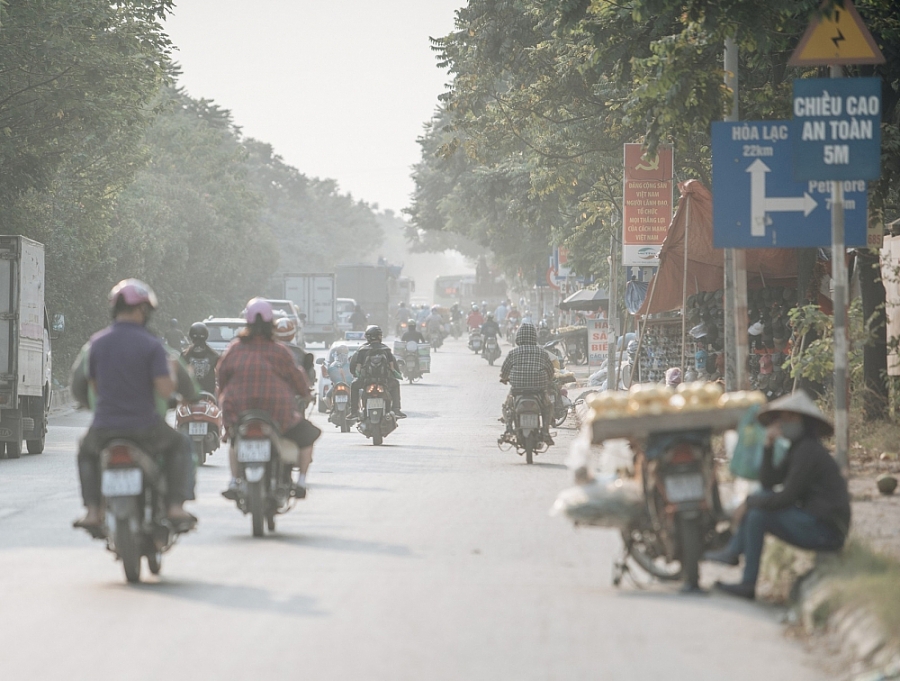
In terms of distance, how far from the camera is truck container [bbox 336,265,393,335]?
88250mm

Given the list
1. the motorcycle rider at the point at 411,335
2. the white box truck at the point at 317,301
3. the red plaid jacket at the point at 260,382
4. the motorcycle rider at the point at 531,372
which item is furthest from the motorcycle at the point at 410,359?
the red plaid jacket at the point at 260,382

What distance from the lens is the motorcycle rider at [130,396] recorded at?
28.8 ft

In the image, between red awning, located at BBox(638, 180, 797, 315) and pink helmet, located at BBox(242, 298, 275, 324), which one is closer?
pink helmet, located at BBox(242, 298, 275, 324)

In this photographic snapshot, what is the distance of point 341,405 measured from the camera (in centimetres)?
2753

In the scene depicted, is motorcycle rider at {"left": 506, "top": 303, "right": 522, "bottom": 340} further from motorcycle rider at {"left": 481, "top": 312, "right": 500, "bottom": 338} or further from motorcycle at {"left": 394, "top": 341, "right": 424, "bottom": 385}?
motorcycle at {"left": 394, "top": 341, "right": 424, "bottom": 385}

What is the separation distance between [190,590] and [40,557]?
2.05m

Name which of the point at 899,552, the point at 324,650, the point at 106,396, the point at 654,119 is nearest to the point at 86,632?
the point at 324,650

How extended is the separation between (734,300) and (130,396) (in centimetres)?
946

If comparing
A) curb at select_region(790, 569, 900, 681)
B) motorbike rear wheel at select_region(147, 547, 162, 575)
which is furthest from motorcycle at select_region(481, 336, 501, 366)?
curb at select_region(790, 569, 900, 681)

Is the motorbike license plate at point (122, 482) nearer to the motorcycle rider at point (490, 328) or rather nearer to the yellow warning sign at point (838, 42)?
the yellow warning sign at point (838, 42)

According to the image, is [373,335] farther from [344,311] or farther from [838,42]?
[344,311]

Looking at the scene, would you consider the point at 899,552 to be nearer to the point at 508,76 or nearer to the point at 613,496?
the point at 613,496

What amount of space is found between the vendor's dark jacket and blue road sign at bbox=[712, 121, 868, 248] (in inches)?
212

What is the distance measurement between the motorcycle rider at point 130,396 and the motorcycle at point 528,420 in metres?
10.1
